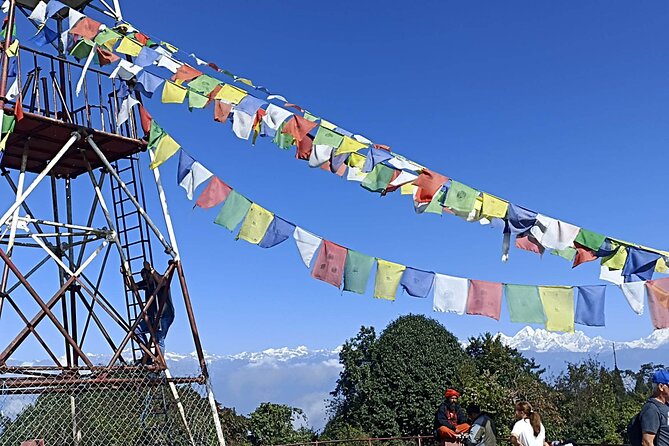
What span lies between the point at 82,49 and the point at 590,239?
6805 millimetres

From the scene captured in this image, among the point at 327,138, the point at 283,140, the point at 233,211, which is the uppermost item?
the point at 283,140

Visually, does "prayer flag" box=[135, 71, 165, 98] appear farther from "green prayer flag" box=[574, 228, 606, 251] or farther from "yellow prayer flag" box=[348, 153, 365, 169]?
"green prayer flag" box=[574, 228, 606, 251]

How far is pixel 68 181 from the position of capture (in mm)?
11078

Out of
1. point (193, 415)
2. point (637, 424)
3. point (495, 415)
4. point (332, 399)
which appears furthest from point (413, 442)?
point (637, 424)

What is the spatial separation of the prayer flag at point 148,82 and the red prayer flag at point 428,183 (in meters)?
3.49

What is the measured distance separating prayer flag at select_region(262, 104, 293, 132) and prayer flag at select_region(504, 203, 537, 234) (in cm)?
271

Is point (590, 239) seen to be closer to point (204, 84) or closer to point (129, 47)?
point (204, 84)

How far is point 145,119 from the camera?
31.8 feet

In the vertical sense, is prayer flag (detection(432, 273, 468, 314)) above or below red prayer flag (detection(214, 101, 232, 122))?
below

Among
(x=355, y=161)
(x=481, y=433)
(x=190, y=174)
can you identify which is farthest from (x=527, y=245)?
(x=190, y=174)

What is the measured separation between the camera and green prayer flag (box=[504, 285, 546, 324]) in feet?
23.8

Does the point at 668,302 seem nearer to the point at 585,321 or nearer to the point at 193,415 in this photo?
the point at 585,321

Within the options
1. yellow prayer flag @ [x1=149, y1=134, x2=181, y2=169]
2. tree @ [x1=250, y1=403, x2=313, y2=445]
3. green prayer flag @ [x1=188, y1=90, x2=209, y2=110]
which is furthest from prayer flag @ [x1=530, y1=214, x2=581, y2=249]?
tree @ [x1=250, y1=403, x2=313, y2=445]

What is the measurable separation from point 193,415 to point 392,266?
3643 millimetres
